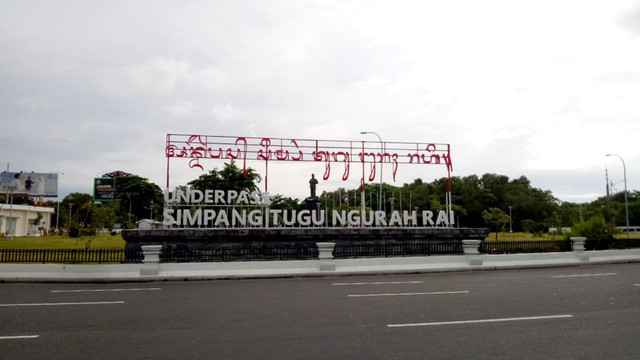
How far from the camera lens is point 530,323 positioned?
9.07m

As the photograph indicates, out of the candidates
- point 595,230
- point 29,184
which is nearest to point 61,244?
point 595,230

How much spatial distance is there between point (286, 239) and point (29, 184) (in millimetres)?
76837

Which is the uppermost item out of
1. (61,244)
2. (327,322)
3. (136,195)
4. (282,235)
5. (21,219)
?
(136,195)

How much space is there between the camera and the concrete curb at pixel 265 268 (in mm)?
18344

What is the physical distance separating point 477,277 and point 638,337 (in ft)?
34.1

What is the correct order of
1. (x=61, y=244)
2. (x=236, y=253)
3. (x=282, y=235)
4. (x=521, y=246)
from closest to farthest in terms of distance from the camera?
(x=236, y=253), (x=282, y=235), (x=521, y=246), (x=61, y=244)

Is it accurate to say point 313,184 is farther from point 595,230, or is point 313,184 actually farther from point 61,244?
point 61,244

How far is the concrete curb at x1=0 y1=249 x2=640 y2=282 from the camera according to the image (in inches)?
722

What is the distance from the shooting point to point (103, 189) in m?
84.9

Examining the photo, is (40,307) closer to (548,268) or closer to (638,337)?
(638,337)

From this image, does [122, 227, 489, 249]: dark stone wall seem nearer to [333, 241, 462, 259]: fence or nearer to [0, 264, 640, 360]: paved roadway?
[333, 241, 462, 259]: fence

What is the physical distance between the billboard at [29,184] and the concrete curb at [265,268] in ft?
231

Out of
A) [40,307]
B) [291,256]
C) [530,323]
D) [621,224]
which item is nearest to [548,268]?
[291,256]

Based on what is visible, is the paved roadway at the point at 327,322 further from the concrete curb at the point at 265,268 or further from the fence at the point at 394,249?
the fence at the point at 394,249
